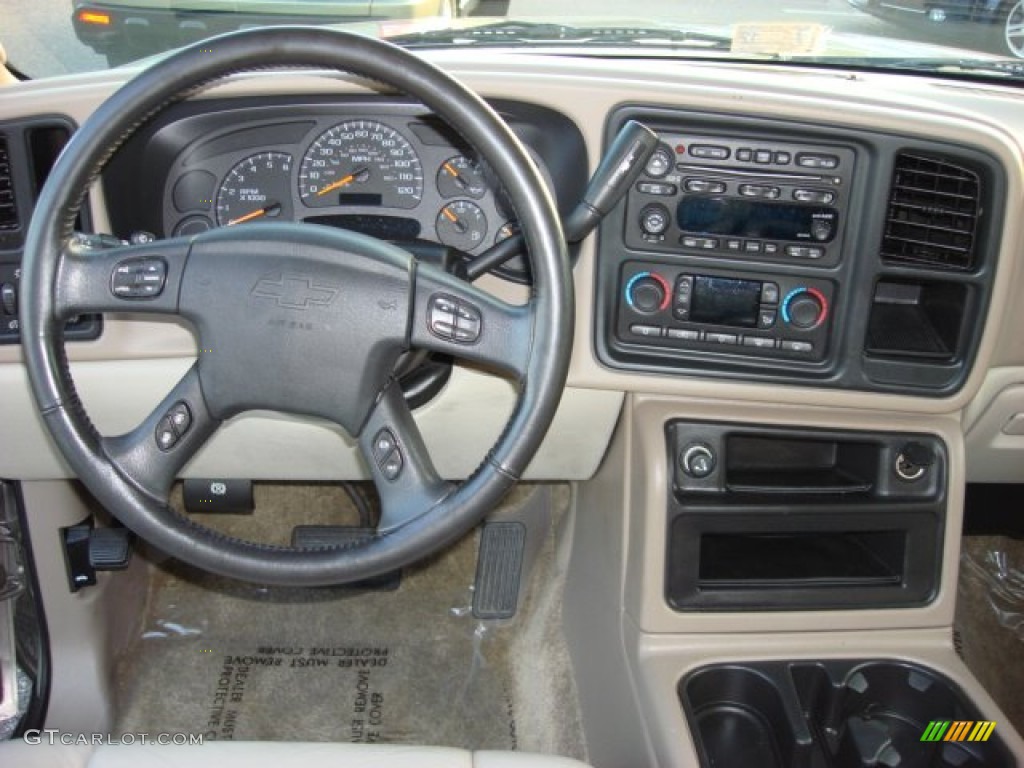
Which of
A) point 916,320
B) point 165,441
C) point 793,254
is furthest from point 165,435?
point 916,320

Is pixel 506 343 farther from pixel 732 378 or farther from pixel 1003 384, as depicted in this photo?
pixel 1003 384

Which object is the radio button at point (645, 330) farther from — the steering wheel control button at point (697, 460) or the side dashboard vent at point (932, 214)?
the side dashboard vent at point (932, 214)

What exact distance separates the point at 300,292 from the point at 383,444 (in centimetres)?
23

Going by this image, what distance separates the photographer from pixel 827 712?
166cm

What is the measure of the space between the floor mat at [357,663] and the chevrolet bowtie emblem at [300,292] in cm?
130

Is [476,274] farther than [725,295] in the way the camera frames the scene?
No

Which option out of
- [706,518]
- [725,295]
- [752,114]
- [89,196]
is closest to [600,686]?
[706,518]

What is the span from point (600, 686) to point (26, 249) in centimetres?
131

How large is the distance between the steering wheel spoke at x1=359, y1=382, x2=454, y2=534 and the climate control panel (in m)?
0.51

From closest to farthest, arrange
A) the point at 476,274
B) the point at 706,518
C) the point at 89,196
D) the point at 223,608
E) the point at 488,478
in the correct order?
the point at 488,478 → the point at 476,274 → the point at 89,196 → the point at 706,518 → the point at 223,608

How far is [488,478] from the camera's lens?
47.4 inches

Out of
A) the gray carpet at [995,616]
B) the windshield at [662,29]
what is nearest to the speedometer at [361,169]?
the windshield at [662,29]

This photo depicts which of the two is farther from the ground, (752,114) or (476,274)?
(752,114)

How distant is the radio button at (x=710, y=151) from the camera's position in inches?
60.1
